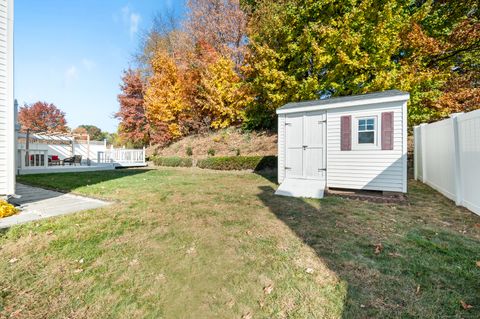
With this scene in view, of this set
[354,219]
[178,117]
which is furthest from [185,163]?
[354,219]

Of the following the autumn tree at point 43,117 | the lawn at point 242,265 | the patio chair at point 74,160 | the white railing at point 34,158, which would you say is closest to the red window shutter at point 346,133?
the lawn at point 242,265

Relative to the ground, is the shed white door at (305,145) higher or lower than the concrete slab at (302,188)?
higher

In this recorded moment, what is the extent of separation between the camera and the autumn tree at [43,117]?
1508 inches

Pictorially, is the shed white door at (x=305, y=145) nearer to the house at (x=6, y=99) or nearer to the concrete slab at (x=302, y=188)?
the concrete slab at (x=302, y=188)

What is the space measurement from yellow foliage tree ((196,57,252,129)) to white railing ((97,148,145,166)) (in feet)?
22.1

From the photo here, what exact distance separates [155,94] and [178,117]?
2773 mm

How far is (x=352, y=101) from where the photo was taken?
614 cm

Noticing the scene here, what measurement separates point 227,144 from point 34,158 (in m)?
12.0

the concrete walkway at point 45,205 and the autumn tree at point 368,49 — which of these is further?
the autumn tree at point 368,49

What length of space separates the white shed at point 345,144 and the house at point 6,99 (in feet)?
21.4

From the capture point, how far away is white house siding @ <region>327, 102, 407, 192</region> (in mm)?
5625

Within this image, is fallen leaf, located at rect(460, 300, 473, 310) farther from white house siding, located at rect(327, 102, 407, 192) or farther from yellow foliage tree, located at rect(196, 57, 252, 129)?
yellow foliage tree, located at rect(196, 57, 252, 129)

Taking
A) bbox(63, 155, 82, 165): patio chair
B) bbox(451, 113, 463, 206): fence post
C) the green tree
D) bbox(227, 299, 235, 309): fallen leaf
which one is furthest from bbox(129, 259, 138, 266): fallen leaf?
the green tree

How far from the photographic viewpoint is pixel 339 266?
2475mm
